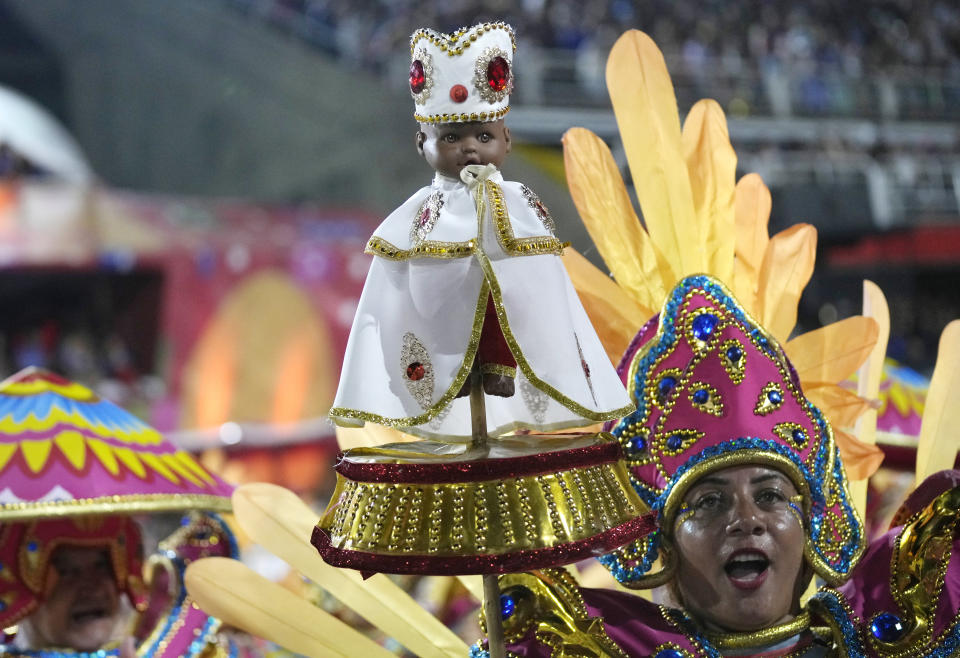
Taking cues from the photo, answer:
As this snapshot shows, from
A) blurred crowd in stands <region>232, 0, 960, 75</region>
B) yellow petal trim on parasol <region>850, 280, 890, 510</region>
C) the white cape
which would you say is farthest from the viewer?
blurred crowd in stands <region>232, 0, 960, 75</region>

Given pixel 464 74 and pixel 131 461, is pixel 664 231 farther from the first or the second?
pixel 131 461

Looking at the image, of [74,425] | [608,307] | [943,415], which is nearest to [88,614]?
Result: [74,425]

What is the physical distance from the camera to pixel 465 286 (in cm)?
177

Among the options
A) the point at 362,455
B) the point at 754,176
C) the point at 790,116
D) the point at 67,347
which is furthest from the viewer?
the point at 790,116

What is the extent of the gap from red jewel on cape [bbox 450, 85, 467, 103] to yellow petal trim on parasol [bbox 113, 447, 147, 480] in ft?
4.48

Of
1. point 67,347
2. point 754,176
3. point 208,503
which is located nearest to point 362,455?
point 208,503

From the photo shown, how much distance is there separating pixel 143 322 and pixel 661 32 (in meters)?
5.19

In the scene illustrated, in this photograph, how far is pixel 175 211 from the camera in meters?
9.77

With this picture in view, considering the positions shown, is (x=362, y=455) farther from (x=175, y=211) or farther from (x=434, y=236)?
(x=175, y=211)

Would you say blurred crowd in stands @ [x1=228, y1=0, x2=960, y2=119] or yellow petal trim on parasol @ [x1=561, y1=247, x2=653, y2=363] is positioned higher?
blurred crowd in stands @ [x1=228, y1=0, x2=960, y2=119]

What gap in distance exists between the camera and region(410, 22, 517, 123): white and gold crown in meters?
1.83

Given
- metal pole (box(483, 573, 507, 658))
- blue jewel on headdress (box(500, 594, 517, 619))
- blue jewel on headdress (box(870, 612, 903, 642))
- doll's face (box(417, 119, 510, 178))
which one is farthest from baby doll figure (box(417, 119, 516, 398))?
blue jewel on headdress (box(870, 612, 903, 642))

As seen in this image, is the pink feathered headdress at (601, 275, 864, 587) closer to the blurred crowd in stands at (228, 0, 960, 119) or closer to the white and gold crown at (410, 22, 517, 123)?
the white and gold crown at (410, 22, 517, 123)

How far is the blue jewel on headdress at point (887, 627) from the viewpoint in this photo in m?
2.35
